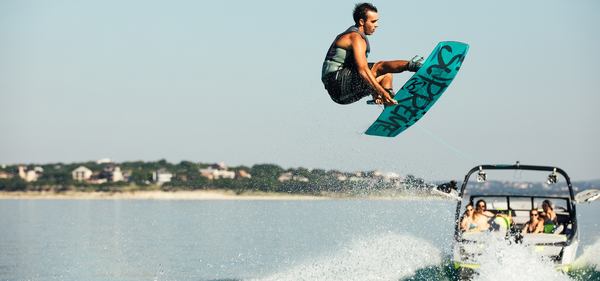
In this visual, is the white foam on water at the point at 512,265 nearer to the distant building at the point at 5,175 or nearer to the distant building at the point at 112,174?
the distant building at the point at 112,174

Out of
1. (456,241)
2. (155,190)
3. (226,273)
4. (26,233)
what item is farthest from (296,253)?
(155,190)

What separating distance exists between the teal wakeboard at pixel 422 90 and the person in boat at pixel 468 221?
5059 millimetres

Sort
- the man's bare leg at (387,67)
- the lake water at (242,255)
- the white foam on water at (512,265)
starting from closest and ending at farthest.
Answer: the man's bare leg at (387,67) → the white foam on water at (512,265) → the lake water at (242,255)

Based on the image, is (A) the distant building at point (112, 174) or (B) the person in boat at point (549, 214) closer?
(B) the person in boat at point (549, 214)

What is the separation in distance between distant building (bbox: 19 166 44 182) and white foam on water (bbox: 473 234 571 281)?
110m

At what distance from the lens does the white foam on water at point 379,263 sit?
1719 cm

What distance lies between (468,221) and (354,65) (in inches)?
281

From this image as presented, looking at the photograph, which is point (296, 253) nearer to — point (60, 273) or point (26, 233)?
point (60, 273)

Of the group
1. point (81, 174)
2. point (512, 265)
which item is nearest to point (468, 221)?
point (512, 265)

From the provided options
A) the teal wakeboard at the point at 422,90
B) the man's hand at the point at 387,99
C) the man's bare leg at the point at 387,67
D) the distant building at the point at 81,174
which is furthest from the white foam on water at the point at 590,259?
the distant building at the point at 81,174

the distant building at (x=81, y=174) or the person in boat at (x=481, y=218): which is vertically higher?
the distant building at (x=81, y=174)

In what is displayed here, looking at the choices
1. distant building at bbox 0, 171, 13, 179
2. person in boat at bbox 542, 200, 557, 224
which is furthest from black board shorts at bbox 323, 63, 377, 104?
distant building at bbox 0, 171, 13, 179

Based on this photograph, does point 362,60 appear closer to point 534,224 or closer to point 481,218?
point 481,218

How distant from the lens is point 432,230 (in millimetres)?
36875
